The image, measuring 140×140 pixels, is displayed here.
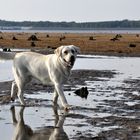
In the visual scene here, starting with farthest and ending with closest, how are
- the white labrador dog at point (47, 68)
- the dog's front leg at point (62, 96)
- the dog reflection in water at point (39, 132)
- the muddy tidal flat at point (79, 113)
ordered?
the white labrador dog at point (47, 68) → the dog's front leg at point (62, 96) → the muddy tidal flat at point (79, 113) → the dog reflection in water at point (39, 132)

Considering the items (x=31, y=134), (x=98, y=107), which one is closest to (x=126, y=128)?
(x=31, y=134)

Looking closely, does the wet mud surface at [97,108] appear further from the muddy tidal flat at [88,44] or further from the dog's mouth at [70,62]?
the muddy tidal flat at [88,44]

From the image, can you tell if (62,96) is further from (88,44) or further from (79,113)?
(88,44)

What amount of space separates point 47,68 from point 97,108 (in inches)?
74.1

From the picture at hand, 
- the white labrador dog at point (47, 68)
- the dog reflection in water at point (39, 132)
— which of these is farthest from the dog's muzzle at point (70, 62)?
the dog reflection in water at point (39, 132)

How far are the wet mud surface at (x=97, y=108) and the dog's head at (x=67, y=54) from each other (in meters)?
1.33

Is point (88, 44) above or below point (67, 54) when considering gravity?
below

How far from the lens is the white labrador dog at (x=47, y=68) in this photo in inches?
627

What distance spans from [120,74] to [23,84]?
37.4 ft

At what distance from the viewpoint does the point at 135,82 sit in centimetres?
2319

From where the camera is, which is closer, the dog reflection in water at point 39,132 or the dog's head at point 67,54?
the dog reflection in water at point 39,132

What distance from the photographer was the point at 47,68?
16.5 meters

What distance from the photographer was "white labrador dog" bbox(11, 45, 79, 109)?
15.9 meters

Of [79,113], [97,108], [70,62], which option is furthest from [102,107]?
[70,62]
